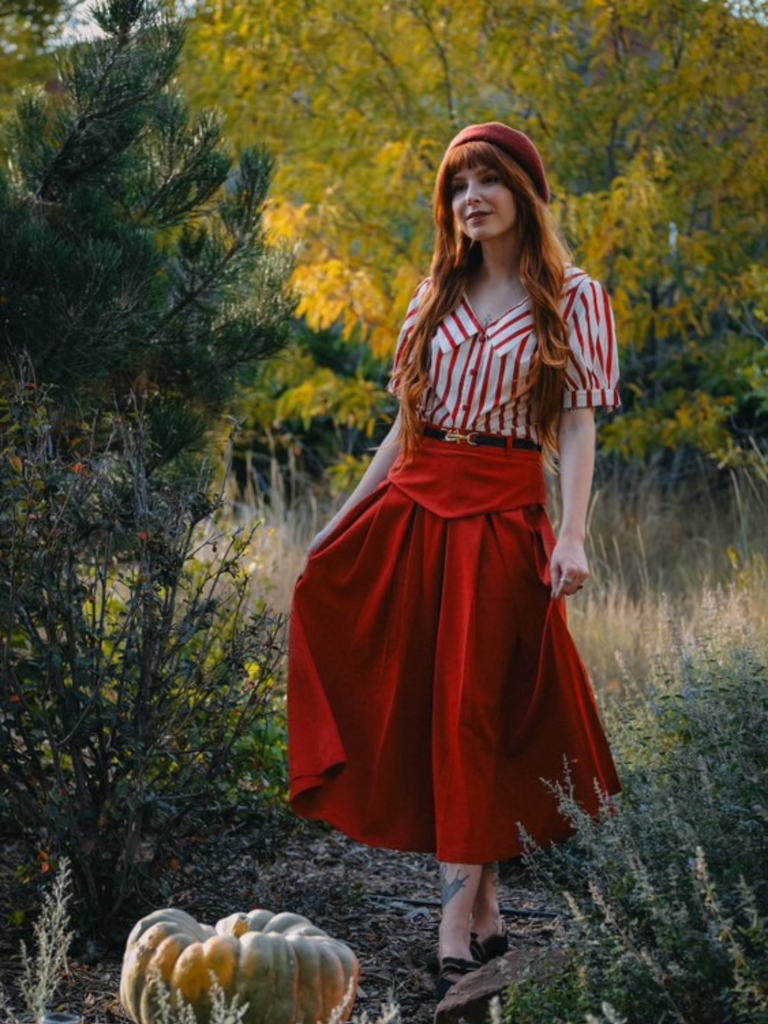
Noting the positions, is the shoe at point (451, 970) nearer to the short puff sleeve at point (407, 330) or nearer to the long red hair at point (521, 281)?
the long red hair at point (521, 281)

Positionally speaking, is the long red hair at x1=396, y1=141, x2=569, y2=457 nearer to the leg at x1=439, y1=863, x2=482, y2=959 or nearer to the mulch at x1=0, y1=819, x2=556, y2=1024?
the leg at x1=439, y1=863, x2=482, y2=959

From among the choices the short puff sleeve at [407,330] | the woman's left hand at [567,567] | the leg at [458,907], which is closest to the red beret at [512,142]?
the short puff sleeve at [407,330]

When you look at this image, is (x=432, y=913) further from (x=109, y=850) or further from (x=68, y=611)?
(x=68, y=611)

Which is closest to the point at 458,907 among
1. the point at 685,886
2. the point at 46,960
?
the point at 685,886

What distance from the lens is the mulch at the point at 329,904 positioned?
3.38 metres

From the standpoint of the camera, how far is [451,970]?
3355 mm

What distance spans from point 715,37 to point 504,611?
18.2 ft

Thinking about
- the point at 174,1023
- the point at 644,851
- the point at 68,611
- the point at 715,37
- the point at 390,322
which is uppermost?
the point at 715,37

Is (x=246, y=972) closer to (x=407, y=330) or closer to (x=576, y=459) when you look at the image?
(x=576, y=459)

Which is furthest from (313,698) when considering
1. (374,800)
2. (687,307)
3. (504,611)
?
(687,307)

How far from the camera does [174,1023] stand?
2.67 metres

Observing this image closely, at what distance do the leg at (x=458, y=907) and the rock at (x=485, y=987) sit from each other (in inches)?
10.3

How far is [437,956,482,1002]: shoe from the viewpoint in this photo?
3.33 m

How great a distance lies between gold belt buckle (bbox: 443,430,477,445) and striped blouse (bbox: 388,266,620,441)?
1 cm
